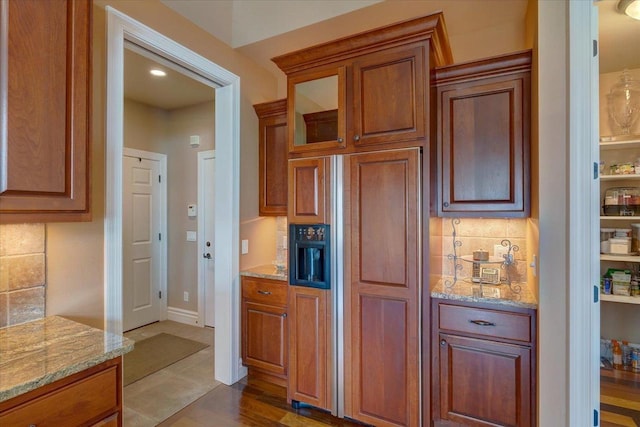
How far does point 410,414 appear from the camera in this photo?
1892 millimetres

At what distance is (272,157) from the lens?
2859 millimetres

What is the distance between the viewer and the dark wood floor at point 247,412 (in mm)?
2160

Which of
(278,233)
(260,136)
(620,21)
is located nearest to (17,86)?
(260,136)

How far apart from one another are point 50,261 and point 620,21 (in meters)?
3.73

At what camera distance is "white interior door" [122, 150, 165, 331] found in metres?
3.82

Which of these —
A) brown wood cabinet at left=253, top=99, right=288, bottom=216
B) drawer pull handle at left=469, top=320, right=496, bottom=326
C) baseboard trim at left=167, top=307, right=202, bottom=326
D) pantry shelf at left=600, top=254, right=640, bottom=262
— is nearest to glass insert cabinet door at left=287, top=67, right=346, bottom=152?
brown wood cabinet at left=253, top=99, right=288, bottom=216

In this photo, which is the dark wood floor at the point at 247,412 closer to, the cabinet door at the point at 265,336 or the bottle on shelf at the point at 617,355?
the cabinet door at the point at 265,336

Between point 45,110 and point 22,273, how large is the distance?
78 cm

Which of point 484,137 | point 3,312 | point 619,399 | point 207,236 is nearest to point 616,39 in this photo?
point 484,137

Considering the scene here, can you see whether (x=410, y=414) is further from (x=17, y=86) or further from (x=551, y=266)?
(x=17, y=86)

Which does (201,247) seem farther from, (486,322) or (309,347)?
(486,322)

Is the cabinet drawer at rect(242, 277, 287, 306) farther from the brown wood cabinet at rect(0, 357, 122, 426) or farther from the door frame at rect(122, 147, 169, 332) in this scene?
the door frame at rect(122, 147, 169, 332)

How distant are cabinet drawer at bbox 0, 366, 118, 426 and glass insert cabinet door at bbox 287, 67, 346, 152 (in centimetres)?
170

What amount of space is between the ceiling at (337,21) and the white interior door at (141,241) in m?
1.45
